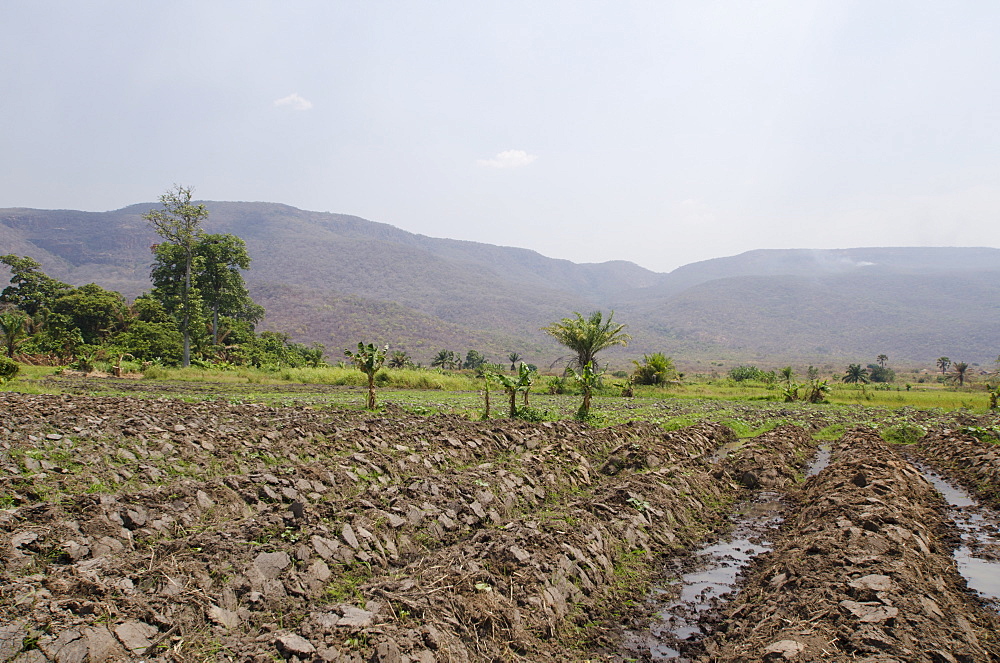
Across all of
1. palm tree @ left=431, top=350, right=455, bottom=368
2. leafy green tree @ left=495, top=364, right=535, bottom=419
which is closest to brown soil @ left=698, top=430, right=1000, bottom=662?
leafy green tree @ left=495, top=364, right=535, bottom=419

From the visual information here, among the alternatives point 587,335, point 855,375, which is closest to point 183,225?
point 587,335

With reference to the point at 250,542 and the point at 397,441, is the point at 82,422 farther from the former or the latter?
the point at 250,542

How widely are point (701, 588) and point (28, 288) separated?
8062 centimetres

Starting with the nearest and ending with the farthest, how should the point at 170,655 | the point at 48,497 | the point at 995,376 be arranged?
the point at 170,655 → the point at 48,497 → the point at 995,376

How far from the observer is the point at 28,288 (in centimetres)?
6506

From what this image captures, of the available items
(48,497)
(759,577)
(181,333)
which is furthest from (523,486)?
(181,333)

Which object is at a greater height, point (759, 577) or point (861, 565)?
point (861, 565)

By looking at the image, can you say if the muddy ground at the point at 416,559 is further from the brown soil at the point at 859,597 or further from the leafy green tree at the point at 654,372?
the leafy green tree at the point at 654,372

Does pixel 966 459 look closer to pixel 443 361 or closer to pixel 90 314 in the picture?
pixel 90 314

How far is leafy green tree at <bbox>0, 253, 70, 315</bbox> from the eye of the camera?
6262 cm

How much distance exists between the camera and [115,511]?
23.8ft

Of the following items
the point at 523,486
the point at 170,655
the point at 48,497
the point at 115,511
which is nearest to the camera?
the point at 170,655

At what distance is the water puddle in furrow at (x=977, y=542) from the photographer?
751 centimetres

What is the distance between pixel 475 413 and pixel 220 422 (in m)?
9.64
